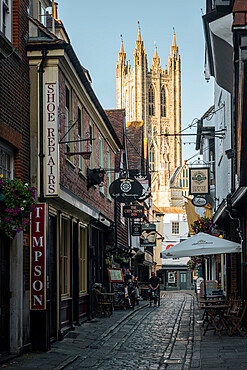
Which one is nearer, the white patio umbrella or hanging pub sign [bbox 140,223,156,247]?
the white patio umbrella

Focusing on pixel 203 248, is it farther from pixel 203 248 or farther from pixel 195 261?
pixel 195 261

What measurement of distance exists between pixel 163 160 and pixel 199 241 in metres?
130

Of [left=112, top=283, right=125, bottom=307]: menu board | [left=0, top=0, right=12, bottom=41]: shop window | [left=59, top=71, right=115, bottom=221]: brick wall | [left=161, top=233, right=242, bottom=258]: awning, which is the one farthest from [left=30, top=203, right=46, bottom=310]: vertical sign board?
[left=112, top=283, right=125, bottom=307]: menu board

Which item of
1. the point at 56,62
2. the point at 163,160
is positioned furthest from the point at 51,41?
the point at 163,160

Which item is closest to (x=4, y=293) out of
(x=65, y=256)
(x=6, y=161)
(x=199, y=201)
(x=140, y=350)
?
(x=6, y=161)

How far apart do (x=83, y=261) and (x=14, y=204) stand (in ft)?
30.2

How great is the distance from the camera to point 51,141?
41.0ft

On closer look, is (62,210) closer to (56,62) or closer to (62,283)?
(62,283)

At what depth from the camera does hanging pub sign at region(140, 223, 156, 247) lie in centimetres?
3659

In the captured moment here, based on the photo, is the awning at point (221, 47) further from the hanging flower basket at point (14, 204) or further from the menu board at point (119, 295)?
the menu board at point (119, 295)

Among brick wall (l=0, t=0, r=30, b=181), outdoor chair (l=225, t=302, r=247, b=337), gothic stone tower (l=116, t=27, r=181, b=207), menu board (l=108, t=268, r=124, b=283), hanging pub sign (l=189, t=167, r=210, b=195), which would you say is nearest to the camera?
brick wall (l=0, t=0, r=30, b=181)

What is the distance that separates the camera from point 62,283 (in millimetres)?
15203

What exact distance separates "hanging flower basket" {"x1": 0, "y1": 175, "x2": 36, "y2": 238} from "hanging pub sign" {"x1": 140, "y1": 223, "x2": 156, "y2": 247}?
1066 inches

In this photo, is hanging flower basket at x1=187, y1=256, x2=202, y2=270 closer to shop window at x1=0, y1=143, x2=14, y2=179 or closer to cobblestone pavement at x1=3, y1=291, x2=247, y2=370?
cobblestone pavement at x1=3, y1=291, x2=247, y2=370
